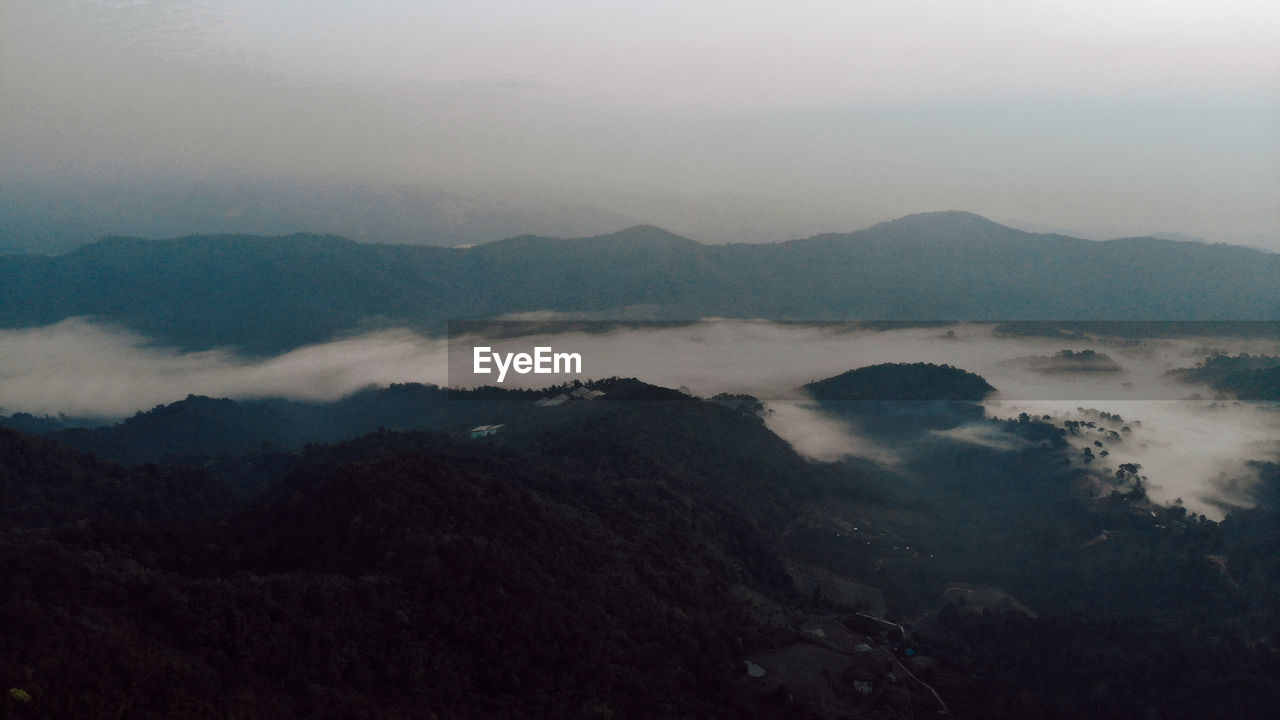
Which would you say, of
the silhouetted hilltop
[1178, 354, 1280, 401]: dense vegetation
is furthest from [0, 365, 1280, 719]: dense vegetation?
[1178, 354, 1280, 401]: dense vegetation

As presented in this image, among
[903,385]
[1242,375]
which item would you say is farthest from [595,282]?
[1242,375]

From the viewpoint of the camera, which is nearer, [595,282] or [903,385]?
[903,385]

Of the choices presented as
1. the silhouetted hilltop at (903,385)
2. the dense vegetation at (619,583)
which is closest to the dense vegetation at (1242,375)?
the dense vegetation at (619,583)

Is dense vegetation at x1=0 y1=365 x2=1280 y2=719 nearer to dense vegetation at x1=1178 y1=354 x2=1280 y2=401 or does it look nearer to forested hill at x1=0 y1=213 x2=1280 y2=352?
dense vegetation at x1=1178 y1=354 x2=1280 y2=401

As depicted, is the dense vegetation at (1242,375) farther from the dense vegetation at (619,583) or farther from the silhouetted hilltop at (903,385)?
the silhouetted hilltop at (903,385)

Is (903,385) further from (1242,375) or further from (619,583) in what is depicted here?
(619,583)

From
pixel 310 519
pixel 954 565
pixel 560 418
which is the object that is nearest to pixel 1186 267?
pixel 954 565
